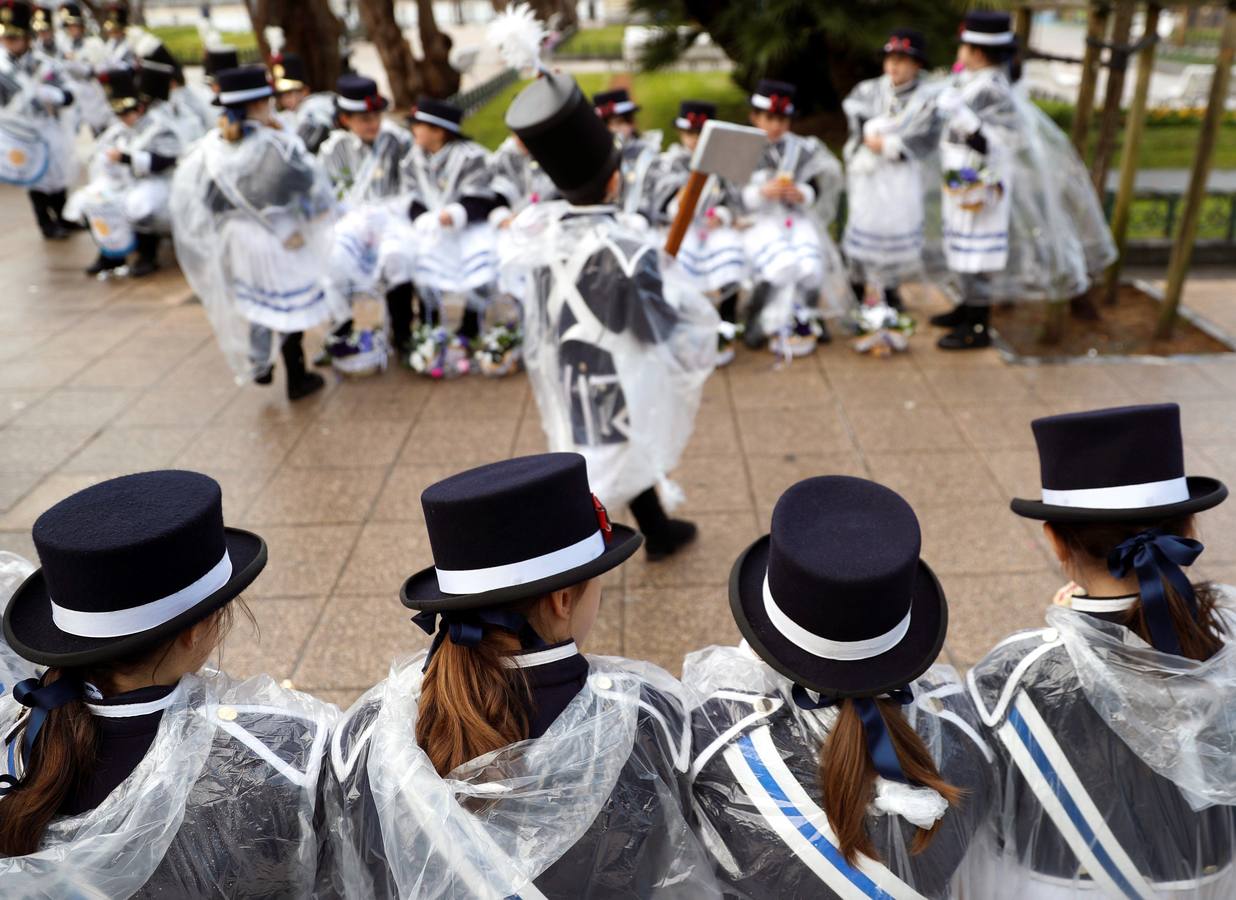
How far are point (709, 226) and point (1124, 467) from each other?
5.06 metres

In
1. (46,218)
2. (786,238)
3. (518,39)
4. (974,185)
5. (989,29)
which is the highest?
(518,39)

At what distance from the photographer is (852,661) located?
181 cm

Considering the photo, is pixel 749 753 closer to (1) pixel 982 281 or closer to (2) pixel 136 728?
(2) pixel 136 728

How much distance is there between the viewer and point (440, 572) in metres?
1.92

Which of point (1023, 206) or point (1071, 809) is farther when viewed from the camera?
point (1023, 206)

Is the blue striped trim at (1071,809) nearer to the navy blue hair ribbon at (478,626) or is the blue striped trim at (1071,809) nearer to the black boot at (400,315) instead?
the navy blue hair ribbon at (478,626)

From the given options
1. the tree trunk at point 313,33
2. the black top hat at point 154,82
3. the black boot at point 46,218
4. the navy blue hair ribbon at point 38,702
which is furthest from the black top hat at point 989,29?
the tree trunk at point 313,33

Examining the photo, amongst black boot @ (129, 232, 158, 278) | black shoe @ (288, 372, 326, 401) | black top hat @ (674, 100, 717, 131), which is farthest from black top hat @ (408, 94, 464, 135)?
black boot @ (129, 232, 158, 278)

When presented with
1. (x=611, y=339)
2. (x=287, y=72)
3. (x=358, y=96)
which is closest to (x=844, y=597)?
(x=611, y=339)

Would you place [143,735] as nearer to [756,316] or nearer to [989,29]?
[756,316]

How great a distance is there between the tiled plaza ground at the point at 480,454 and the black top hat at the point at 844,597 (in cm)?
203

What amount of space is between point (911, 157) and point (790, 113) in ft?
3.12

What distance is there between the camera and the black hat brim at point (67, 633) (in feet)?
5.94

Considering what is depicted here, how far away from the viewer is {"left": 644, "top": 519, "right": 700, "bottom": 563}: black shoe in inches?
176
